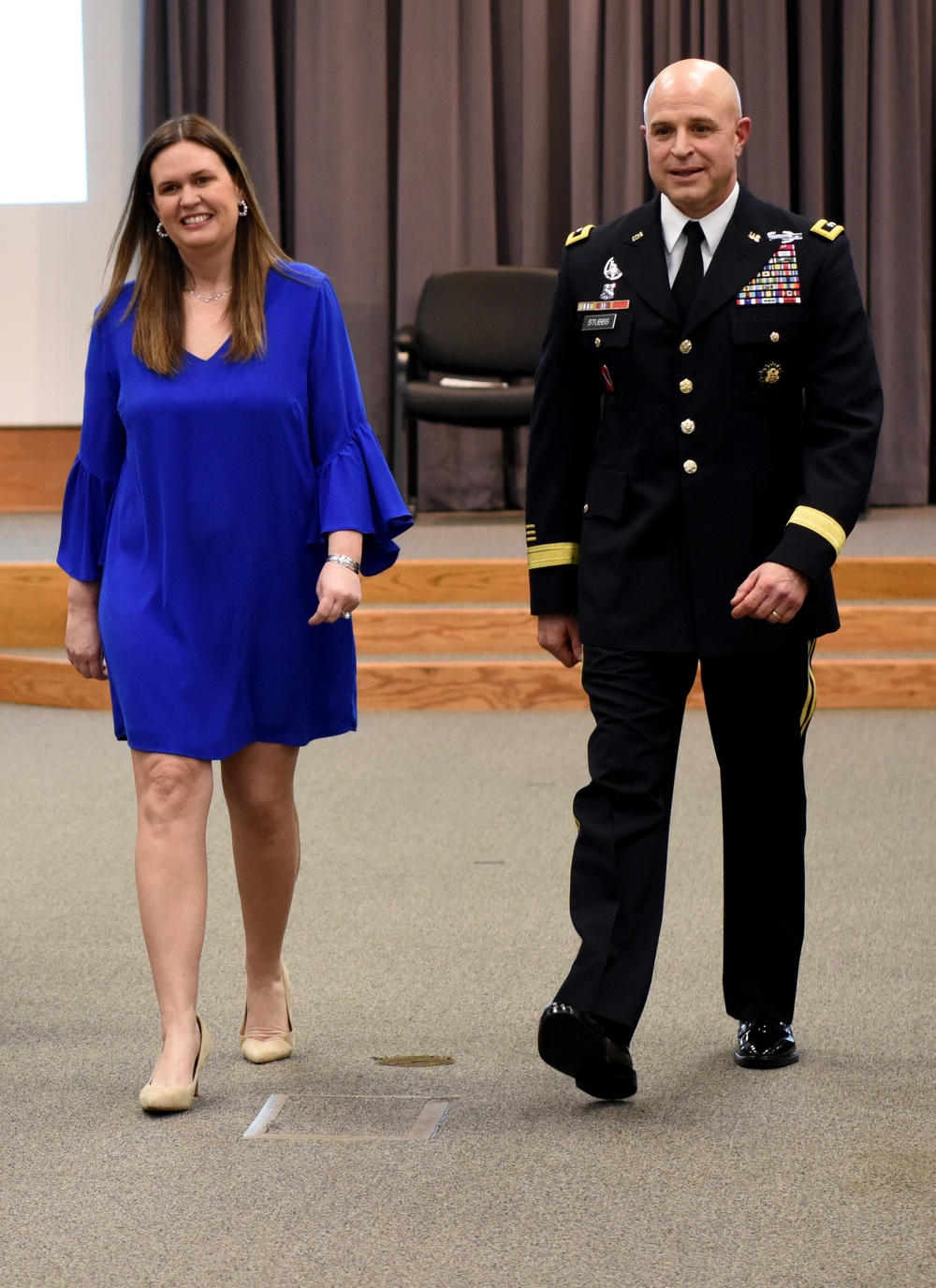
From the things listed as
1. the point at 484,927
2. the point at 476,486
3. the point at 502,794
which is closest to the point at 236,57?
the point at 476,486

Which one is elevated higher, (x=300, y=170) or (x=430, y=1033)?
(x=300, y=170)

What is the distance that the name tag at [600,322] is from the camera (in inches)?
85.4

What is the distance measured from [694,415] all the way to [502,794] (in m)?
1.85

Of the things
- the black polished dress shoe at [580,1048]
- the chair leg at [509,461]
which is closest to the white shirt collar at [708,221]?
the black polished dress shoe at [580,1048]

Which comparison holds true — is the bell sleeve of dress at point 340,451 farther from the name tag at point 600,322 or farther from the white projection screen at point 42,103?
the white projection screen at point 42,103

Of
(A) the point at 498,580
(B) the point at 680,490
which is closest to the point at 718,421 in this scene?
(B) the point at 680,490

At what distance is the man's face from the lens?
2049mm

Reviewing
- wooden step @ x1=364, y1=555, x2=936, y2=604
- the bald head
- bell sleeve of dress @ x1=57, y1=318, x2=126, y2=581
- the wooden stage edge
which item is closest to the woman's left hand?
bell sleeve of dress @ x1=57, y1=318, x2=126, y2=581

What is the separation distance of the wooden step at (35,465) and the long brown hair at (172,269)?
5.38 metres

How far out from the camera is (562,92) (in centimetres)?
722

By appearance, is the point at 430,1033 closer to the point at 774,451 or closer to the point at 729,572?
the point at 729,572

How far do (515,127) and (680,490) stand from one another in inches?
215

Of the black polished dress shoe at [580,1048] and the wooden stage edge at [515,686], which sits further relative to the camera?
the wooden stage edge at [515,686]

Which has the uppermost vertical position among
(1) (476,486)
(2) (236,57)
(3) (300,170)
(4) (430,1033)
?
(2) (236,57)
